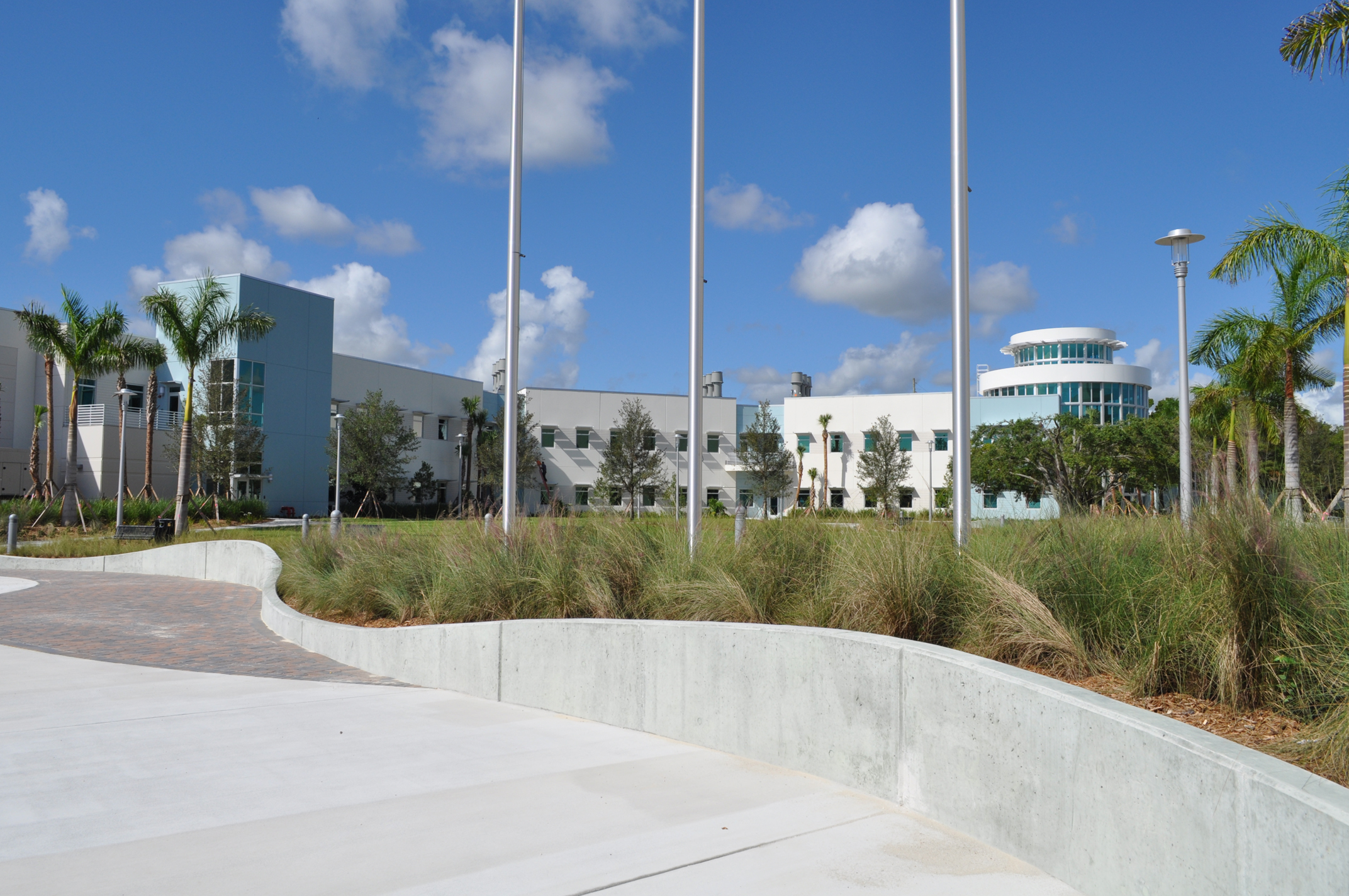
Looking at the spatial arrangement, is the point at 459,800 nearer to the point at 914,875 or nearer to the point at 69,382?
the point at 914,875

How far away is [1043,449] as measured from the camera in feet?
142

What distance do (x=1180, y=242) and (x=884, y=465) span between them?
41.4 metres

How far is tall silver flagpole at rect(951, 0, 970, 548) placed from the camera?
297 inches

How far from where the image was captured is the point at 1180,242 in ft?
54.9

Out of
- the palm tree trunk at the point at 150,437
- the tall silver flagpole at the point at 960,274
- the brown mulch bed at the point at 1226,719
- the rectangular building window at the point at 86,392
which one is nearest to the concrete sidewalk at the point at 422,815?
the brown mulch bed at the point at 1226,719

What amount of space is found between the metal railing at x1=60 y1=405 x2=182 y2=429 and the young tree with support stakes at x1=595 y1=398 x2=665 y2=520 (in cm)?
2463

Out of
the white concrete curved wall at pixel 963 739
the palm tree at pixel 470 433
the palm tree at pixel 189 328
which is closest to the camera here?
the white concrete curved wall at pixel 963 739

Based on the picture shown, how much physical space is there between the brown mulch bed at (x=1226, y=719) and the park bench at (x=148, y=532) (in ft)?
86.2

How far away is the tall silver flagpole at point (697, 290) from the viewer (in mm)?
9539

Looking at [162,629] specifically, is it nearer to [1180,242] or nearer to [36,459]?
[1180,242]

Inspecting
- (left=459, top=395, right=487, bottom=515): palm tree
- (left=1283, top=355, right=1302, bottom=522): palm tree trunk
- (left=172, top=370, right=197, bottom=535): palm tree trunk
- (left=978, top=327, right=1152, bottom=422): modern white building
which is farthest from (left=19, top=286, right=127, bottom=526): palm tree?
(left=978, top=327, right=1152, bottom=422): modern white building

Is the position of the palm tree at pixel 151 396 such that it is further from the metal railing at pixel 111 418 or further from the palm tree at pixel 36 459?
the metal railing at pixel 111 418

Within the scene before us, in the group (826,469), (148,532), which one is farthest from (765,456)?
(148,532)

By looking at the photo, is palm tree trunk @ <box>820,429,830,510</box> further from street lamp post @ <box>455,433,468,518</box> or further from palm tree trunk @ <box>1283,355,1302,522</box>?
palm tree trunk @ <box>1283,355,1302,522</box>
